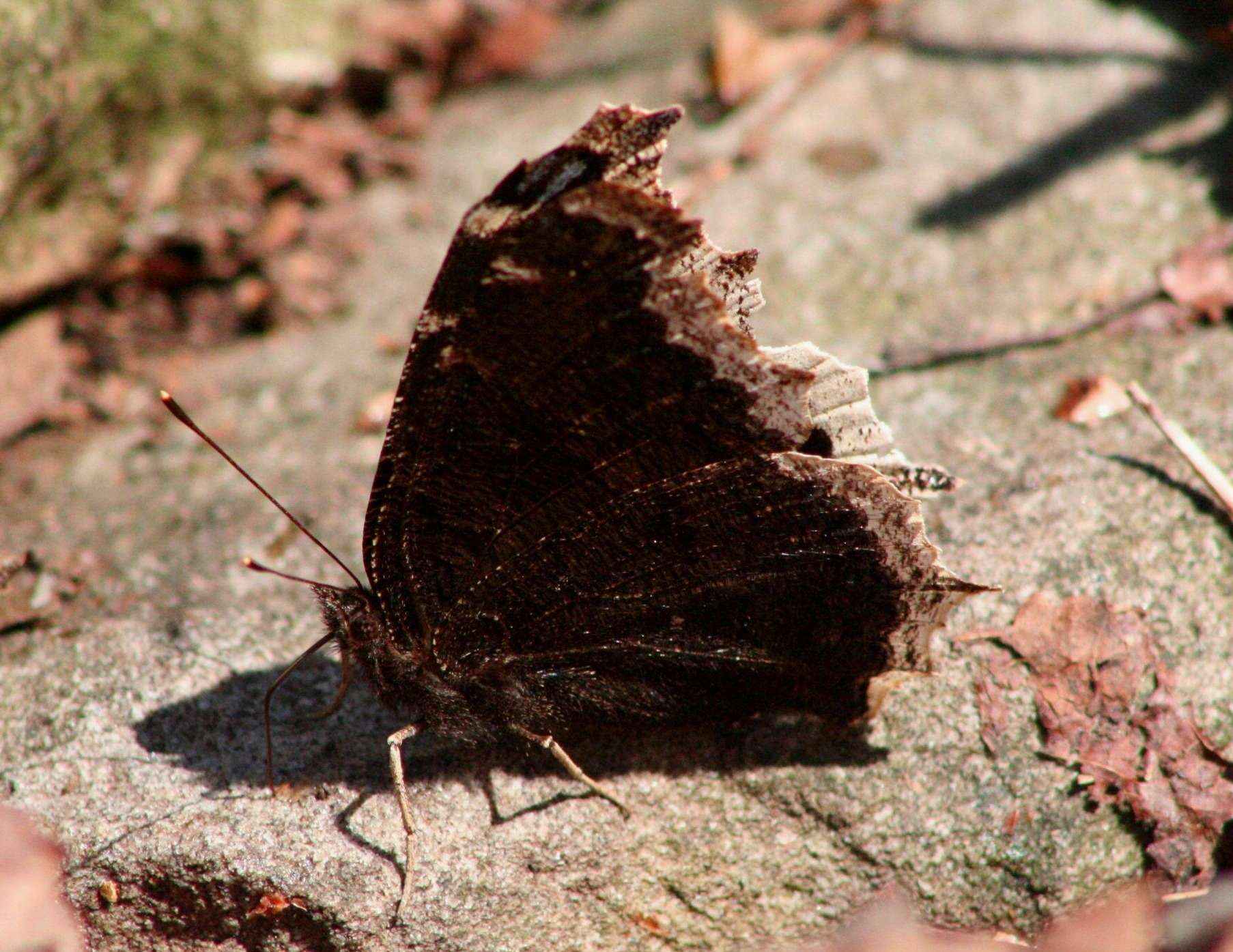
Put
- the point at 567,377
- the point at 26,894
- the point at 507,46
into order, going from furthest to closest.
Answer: the point at 507,46 < the point at 567,377 < the point at 26,894

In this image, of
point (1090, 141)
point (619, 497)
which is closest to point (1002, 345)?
point (1090, 141)

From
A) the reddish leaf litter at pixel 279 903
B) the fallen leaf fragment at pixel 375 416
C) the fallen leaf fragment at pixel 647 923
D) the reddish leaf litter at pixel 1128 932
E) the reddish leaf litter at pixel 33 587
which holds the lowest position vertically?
the fallen leaf fragment at pixel 647 923

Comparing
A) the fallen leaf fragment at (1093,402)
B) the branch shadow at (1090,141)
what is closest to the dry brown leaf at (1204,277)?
the fallen leaf fragment at (1093,402)

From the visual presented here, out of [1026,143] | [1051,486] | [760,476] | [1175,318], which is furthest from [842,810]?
[1026,143]

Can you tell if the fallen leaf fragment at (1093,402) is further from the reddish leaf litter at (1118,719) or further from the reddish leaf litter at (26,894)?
the reddish leaf litter at (26,894)

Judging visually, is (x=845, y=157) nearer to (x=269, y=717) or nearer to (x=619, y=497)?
(x=619, y=497)

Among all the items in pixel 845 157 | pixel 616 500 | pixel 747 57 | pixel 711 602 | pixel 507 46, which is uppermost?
pixel 507 46
